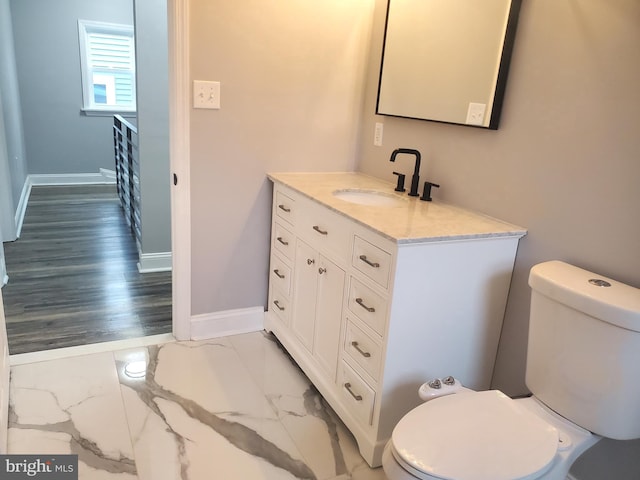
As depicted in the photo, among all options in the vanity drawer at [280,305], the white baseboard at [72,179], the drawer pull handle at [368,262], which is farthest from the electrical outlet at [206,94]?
the white baseboard at [72,179]

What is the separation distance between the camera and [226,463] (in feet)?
5.71

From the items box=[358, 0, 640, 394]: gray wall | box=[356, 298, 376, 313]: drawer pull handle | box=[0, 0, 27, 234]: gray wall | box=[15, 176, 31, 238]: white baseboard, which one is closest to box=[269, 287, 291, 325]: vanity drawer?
box=[356, 298, 376, 313]: drawer pull handle

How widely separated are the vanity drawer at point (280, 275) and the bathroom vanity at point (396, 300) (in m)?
0.26

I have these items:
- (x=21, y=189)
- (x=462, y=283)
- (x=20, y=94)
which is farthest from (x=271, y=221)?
(x=20, y=94)

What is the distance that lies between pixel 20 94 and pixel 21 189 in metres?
1.42

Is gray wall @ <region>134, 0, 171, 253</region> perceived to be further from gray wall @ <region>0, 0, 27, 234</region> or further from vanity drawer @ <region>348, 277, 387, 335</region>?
vanity drawer @ <region>348, 277, 387, 335</region>

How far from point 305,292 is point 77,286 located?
166cm

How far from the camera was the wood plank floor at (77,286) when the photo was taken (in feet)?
8.42

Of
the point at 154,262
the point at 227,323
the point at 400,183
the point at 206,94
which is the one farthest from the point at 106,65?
the point at 400,183

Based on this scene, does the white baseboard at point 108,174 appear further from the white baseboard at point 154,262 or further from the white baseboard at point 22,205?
the white baseboard at point 154,262

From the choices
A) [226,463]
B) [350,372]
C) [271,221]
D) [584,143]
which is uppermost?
[584,143]

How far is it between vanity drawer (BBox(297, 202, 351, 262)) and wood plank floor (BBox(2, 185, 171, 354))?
3.43 ft

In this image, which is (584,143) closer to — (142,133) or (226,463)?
(226,463)

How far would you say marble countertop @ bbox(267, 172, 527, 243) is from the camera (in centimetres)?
162
